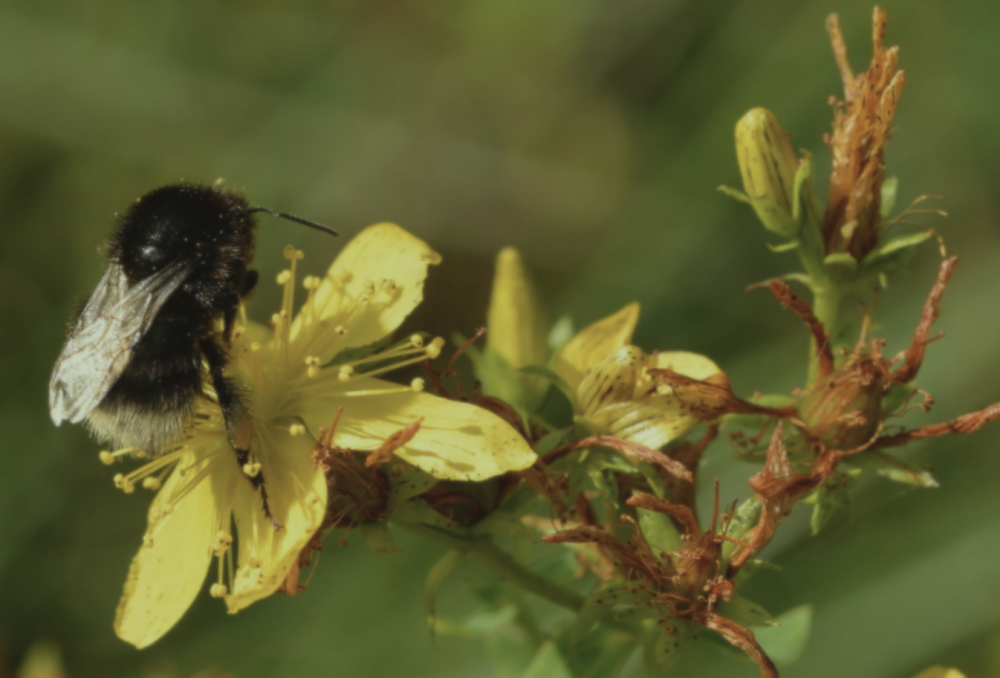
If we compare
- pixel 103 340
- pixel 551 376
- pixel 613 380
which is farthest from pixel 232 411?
pixel 613 380

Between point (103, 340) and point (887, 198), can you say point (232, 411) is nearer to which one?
point (103, 340)

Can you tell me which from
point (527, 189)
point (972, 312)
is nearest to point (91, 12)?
point (527, 189)

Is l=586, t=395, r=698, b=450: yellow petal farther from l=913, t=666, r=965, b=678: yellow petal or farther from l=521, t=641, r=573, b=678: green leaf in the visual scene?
l=913, t=666, r=965, b=678: yellow petal

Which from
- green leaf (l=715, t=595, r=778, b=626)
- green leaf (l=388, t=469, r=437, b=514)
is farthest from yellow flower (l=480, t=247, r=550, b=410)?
green leaf (l=715, t=595, r=778, b=626)

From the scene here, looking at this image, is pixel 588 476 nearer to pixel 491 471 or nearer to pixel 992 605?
pixel 491 471

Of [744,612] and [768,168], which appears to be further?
[768,168]

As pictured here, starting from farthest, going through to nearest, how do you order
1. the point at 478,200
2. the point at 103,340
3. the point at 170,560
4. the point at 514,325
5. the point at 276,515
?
the point at 478,200, the point at 514,325, the point at 170,560, the point at 276,515, the point at 103,340
